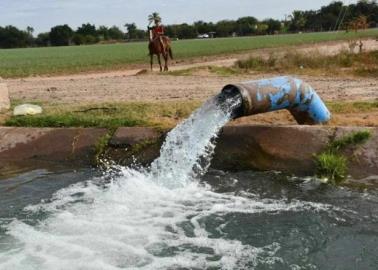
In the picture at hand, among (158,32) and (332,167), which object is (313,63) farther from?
(332,167)

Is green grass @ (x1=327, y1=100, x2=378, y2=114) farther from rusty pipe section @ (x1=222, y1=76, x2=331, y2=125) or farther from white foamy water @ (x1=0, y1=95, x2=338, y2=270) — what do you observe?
white foamy water @ (x1=0, y1=95, x2=338, y2=270)

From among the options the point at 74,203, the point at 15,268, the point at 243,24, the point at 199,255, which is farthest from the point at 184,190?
the point at 243,24

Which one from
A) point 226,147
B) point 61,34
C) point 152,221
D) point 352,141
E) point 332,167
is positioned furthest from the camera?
point 61,34

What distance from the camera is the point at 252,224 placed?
560 centimetres

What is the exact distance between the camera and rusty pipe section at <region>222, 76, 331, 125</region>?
23.1ft

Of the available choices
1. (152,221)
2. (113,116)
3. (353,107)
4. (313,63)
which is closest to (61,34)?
(313,63)

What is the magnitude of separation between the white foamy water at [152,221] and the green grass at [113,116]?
3.61ft

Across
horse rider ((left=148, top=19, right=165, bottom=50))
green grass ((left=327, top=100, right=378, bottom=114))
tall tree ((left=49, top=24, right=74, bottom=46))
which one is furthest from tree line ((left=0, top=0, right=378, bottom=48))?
green grass ((left=327, top=100, right=378, bottom=114))

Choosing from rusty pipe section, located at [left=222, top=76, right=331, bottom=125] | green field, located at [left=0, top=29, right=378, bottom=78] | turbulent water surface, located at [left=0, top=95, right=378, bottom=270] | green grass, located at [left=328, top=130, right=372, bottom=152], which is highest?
rusty pipe section, located at [left=222, top=76, right=331, bottom=125]

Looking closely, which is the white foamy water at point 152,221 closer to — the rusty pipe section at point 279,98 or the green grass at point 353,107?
the rusty pipe section at point 279,98

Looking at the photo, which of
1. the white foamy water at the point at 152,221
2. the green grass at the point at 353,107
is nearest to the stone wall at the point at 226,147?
the white foamy water at the point at 152,221

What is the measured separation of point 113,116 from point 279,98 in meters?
3.00

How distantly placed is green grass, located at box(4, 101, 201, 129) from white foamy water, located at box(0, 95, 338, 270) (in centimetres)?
110

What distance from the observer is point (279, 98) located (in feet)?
23.9
